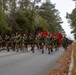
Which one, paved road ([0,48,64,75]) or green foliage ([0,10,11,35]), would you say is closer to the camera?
paved road ([0,48,64,75])

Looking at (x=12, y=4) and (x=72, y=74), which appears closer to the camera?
(x=72, y=74)

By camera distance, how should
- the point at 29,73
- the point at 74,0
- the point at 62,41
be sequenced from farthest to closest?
the point at 74,0
the point at 62,41
the point at 29,73

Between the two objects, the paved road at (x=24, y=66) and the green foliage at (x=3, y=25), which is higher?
the green foliage at (x=3, y=25)

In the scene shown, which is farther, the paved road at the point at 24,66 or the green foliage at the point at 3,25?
the green foliage at the point at 3,25

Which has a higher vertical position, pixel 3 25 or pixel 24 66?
pixel 3 25

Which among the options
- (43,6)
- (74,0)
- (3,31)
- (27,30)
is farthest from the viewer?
(43,6)

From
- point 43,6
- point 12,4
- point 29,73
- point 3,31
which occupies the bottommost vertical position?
point 29,73

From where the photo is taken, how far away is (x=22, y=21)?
59.7 metres

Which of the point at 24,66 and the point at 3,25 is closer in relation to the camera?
the point at 24,66

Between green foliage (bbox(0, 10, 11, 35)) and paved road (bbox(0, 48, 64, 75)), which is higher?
green foliage (bbox(0, 10, 11, 35))

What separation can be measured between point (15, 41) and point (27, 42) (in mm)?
1329

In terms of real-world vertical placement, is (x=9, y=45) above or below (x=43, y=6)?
below

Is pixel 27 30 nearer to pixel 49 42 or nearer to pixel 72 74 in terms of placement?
pixel 49 42

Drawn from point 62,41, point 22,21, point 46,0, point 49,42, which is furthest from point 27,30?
point 46,0
